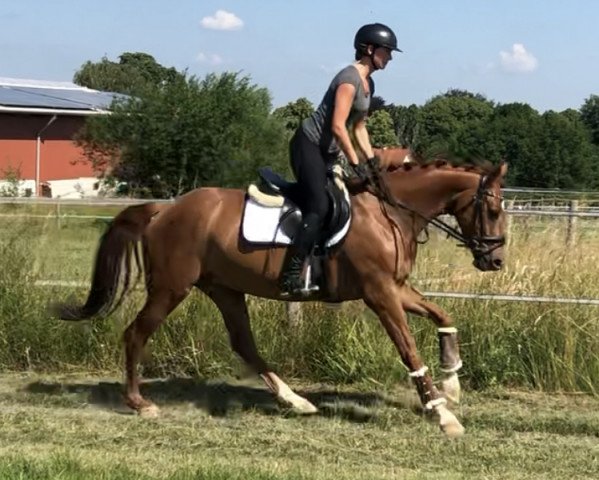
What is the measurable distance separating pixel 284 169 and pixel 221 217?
2436 centimetres

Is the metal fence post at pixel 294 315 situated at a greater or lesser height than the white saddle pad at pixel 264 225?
lesser

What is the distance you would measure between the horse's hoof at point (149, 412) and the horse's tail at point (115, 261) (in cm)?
92

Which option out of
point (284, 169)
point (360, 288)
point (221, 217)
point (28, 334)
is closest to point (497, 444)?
point (360, 288)

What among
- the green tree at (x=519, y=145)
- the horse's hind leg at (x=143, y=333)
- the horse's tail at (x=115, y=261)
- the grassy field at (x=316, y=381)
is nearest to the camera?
the grassy field at (x=316, y=381)

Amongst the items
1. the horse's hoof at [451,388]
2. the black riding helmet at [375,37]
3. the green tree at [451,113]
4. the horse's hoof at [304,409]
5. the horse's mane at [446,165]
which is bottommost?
the horse's hoof at [304,409]

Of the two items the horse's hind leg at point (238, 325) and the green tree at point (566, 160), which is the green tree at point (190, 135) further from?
the horse's hind leg at point (238, 325)

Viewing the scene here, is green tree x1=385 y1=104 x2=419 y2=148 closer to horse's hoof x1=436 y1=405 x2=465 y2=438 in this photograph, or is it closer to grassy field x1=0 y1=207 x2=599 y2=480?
grassy field x1=0 y1=207 x2=599 y2=480

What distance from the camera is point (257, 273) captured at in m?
6.92

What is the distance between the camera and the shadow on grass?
282 inches

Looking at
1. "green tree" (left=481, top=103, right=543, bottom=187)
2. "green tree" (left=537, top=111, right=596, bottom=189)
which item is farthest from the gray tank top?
"green tree" (left=537, top=111, right=596, bottom=189)

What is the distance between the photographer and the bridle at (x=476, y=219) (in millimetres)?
6602

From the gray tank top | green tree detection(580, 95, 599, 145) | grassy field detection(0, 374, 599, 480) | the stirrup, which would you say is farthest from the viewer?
green tree detection(580, 95, 599, 145)

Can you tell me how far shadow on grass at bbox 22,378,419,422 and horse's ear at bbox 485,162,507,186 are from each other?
5.85 feet

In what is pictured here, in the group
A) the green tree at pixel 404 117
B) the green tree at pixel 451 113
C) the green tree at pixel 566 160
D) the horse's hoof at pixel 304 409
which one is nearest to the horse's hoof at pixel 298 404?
the horse's hoof at pixel 304 409
